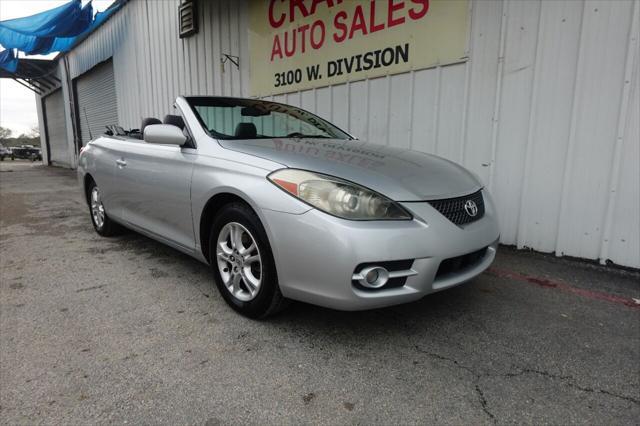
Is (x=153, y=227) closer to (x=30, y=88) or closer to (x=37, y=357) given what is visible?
(x=37, y=357)

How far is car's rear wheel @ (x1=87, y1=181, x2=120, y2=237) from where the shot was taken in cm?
433

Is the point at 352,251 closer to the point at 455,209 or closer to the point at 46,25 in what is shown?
the point at 455,209

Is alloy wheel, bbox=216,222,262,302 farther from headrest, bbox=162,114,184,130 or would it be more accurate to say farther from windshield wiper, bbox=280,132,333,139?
headrest, bbox=162,114,184,130

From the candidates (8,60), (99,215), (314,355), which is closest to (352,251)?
(314,355)

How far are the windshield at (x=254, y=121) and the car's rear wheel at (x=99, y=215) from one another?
77.1 inches

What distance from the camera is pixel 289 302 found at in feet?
7.73

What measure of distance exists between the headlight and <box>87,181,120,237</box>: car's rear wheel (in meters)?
3.05

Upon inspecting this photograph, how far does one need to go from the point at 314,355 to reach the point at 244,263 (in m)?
0.69

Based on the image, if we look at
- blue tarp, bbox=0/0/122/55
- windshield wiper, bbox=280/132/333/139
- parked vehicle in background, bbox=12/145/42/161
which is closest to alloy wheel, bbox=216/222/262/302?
windshield wiper, bbox=280/132/333/139

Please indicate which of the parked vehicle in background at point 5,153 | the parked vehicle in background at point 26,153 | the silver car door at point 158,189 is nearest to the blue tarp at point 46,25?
the silver car door at point 158,189

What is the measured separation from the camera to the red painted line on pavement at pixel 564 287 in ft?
9.39

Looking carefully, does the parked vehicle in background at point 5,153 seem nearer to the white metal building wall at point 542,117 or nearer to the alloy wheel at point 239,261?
the white metal building wall at point 542,117

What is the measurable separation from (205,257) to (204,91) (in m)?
6.25

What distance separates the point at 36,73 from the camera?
56.4ft
